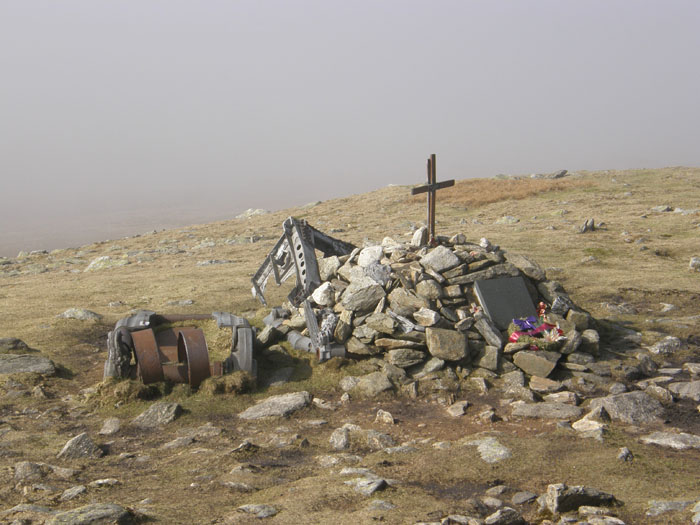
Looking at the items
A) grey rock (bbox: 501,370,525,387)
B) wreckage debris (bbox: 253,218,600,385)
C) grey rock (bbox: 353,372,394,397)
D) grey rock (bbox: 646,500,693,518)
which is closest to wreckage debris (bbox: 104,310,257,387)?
wreckage debris (bbox: 253,218,600,385)

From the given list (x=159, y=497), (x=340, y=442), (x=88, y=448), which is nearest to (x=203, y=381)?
(x=88, y=448)

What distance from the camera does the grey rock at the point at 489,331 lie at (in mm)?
10016

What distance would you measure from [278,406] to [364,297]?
2782 mm

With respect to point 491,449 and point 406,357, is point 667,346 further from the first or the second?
point 491,449

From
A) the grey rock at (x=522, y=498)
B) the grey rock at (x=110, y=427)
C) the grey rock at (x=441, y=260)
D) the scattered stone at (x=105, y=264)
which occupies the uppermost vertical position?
the grey rock at (x=441, y=260)

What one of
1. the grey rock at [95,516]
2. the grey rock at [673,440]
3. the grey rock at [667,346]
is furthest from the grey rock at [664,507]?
the grey rock at [667,346]

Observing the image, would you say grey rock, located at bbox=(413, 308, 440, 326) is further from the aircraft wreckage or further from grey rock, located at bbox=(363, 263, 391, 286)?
the aircraft wreckage

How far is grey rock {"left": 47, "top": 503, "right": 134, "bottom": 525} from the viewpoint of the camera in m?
4.76

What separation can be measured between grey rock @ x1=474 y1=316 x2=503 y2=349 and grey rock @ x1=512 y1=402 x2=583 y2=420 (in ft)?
5.67

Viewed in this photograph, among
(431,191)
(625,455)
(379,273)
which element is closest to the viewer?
(625,455)

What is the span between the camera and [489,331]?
1007 cm

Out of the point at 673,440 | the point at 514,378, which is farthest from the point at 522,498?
the point at 514,378

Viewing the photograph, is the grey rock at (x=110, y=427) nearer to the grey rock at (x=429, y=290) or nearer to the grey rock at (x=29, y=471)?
the grey rock at (x=29, y=471)

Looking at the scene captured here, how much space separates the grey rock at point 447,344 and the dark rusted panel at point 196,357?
3902 millimetres
